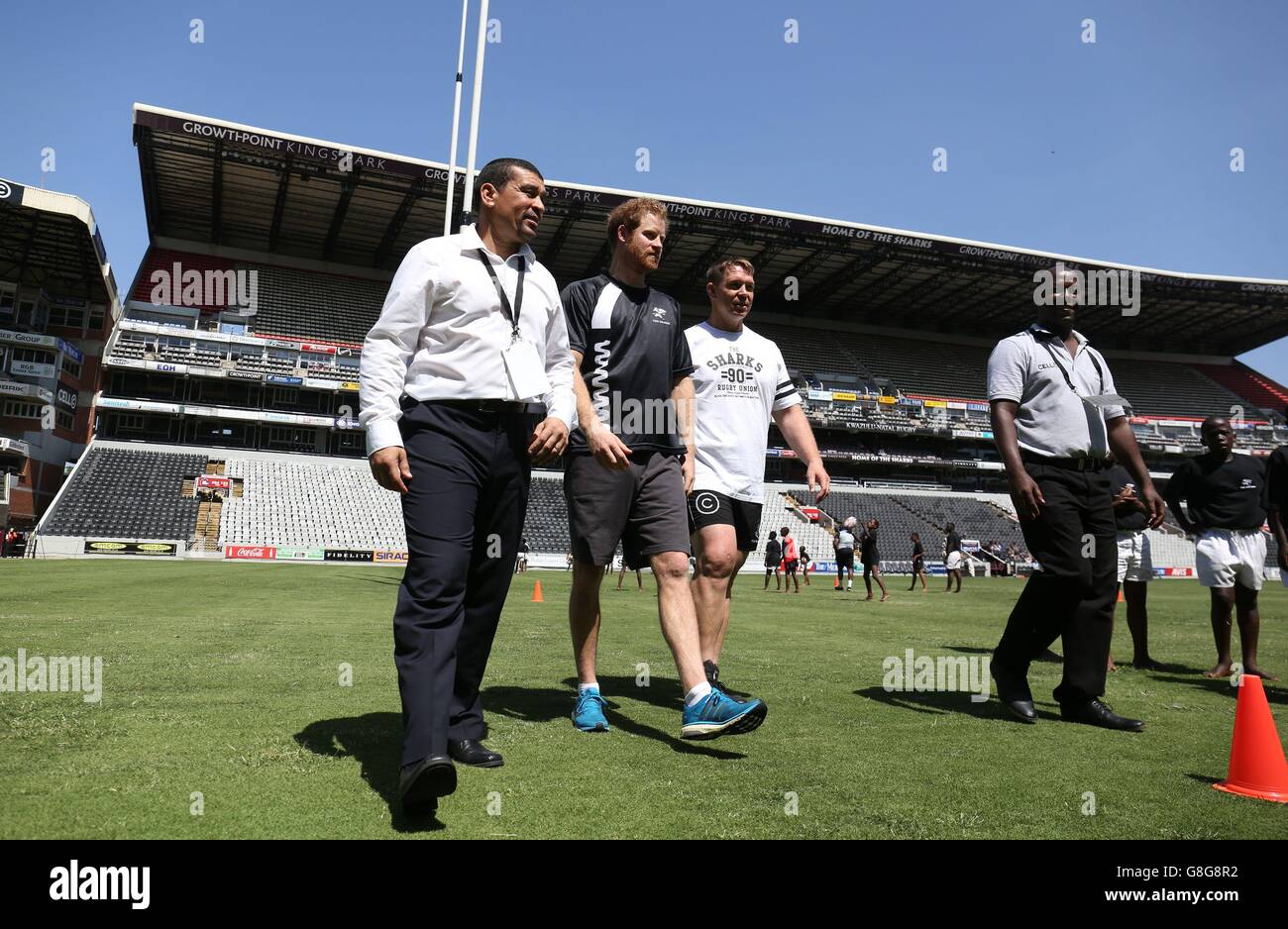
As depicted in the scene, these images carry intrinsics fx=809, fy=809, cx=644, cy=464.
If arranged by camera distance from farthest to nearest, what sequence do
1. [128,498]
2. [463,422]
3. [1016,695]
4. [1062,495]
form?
[128,498]
[1062,495]
[1016,695]
[463,422]

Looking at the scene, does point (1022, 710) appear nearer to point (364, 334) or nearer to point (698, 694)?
point (698, 694)

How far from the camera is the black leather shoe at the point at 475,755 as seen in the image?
2658mm

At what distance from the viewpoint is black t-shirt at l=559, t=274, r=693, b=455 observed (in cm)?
348

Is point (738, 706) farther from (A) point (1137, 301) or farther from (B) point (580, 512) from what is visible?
(A) point (1137, 301)

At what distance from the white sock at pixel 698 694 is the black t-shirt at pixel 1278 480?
4764 mm

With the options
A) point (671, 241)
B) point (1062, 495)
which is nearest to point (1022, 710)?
point (1062, 495)

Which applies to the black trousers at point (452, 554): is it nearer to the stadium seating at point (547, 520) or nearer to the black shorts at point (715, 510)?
the black shorts at point (715, 510)

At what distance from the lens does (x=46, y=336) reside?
35938 mm

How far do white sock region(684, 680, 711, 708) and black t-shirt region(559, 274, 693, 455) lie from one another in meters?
1.01

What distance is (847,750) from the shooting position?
3.01 meters

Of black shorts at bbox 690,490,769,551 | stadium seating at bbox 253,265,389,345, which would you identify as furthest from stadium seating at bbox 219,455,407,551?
black shorts at bbox 690,490,769,551

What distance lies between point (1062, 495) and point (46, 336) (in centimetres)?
4328

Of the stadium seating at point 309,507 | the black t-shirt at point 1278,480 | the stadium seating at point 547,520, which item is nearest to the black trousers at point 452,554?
the black t-shirt at point 1278,480
